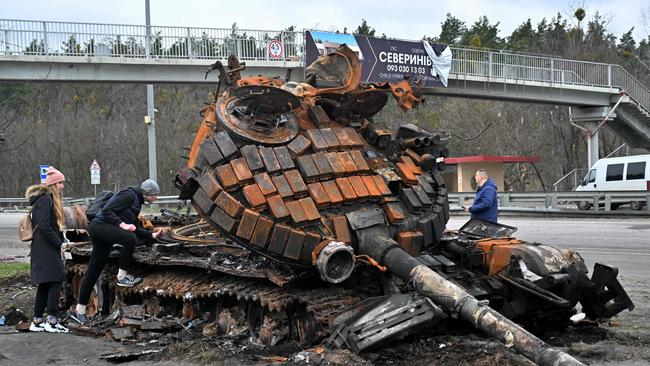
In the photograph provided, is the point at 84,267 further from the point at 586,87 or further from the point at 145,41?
the point at 586,87

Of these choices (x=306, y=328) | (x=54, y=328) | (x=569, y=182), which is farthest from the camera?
(x=569, y=182)

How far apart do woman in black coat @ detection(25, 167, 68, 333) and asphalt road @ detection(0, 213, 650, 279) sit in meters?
8.95

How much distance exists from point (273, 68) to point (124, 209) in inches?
760

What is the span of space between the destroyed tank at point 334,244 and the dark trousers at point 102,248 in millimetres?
301

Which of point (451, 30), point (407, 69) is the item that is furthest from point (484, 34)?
point (407, 69)

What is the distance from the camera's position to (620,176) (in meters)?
30.8

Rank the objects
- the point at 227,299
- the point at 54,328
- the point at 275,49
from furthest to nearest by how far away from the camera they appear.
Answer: the point at 275,49 < the point at 54,328 < the point at 227,299

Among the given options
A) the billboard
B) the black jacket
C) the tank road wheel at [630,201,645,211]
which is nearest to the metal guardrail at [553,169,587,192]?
the billboard

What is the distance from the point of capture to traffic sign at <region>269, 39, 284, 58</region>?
28281 millimetres

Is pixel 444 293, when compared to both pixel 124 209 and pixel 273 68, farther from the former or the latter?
pixel 273 68

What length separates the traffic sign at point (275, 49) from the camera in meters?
28.3

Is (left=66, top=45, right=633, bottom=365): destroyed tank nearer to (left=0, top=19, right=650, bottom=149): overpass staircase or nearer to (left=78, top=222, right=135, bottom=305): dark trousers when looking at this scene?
(left=78, top=222, right=135, bottom=305): dark trousers

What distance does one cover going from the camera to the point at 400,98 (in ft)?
31.9

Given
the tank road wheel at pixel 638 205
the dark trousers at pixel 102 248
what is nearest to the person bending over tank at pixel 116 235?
the dark trousers at pixel 102 248
